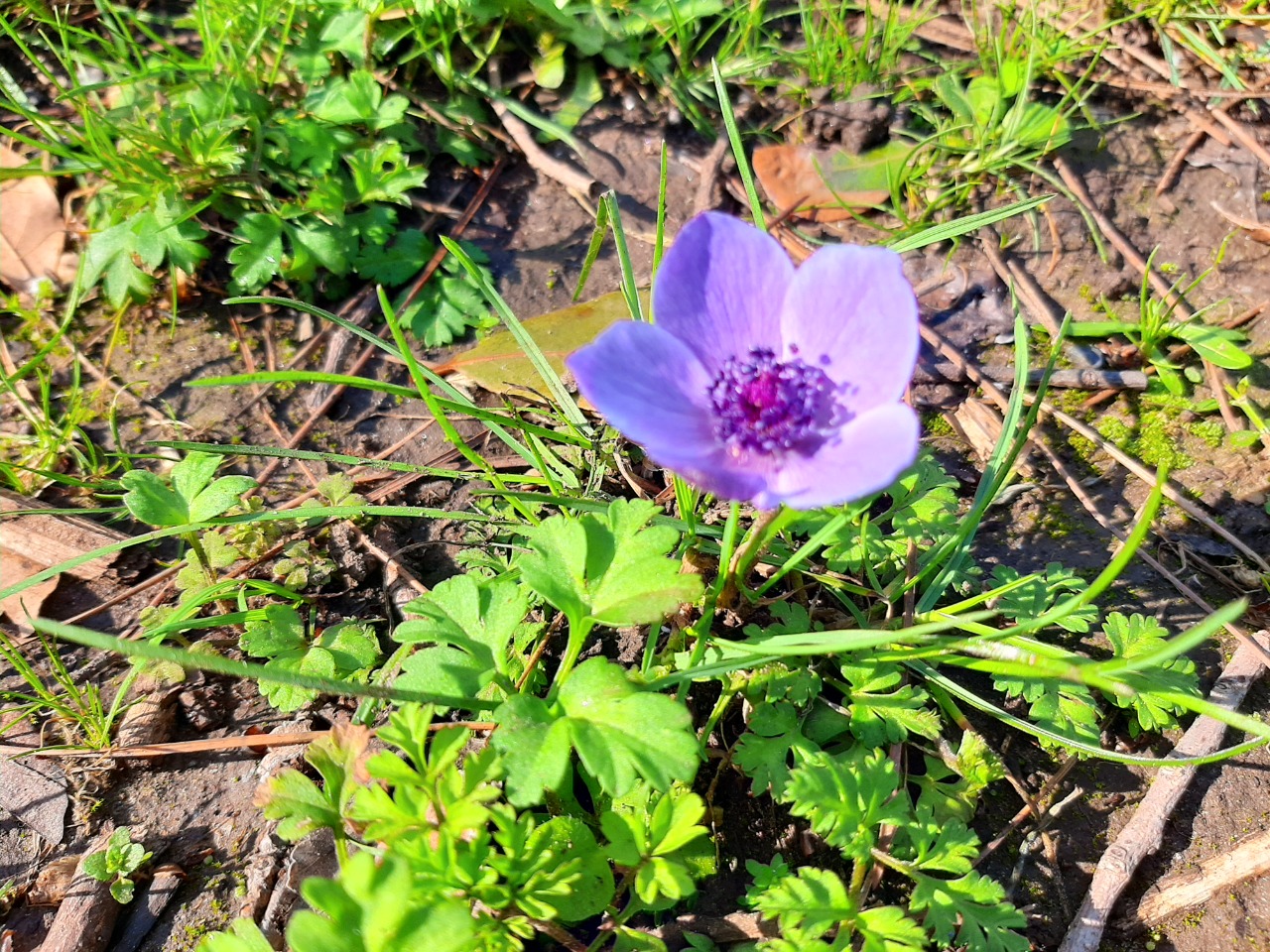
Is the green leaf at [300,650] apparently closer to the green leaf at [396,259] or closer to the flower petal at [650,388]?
the flower petal at [650,388]

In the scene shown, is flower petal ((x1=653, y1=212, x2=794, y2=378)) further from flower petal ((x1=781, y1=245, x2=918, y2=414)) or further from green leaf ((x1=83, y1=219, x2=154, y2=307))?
green leaf ((x1=83, y1=219, x2=154, y2=307))

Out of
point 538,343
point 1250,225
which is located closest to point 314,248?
point 538,343

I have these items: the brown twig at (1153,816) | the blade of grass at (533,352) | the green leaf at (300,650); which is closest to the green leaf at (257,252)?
the blade of grass at (533,352)

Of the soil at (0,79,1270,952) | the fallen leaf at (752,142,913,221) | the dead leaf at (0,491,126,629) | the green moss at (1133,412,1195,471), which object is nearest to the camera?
the soil at (0,79,1270,952)

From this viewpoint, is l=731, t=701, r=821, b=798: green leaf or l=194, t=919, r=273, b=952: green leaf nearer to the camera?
l=194, t=919, r=273, b=952: green leaf

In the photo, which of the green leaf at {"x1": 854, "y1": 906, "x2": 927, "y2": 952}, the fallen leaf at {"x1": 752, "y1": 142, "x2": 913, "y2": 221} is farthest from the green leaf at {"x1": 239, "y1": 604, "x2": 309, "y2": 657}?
the fallen leaf at {"x1": 752, "y1": 142, "x2": 913, "y2": 221}

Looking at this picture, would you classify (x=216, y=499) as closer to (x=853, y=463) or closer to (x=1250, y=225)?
(x=853, y=463)

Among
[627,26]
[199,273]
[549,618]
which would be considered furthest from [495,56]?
[549,618]
